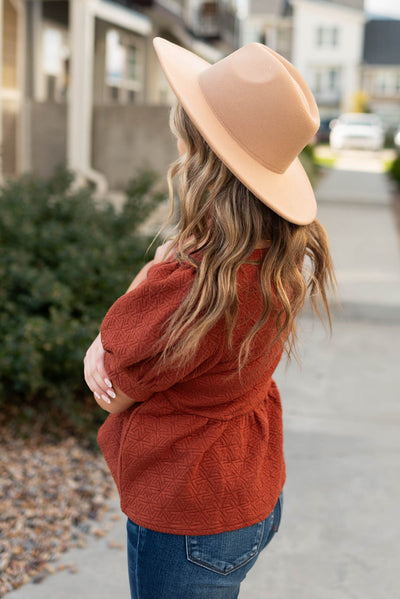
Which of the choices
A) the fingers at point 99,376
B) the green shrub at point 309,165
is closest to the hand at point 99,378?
the fingers at point 99,376

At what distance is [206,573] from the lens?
1421mm

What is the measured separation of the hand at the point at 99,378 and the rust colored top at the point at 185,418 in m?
0.03

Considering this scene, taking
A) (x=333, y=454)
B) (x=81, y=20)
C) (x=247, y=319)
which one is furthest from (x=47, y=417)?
(x=81, y=20)

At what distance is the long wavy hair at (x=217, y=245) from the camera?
4.22ft

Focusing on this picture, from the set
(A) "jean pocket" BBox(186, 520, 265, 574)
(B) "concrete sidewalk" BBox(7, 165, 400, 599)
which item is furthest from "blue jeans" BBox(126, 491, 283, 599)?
(B) "concrete sidewalk" BBox(7, 165, 400, 599)

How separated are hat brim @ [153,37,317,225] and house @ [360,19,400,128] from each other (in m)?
54.5

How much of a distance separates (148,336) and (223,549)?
0.49 meters

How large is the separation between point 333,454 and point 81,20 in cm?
760

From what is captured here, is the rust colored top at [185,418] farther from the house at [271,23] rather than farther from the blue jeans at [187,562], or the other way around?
the house at [271,23]

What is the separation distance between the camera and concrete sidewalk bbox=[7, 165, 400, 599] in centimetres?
254

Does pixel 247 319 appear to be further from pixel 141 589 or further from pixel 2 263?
pixel 2 263

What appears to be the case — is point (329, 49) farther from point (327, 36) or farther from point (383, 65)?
point (383, 65)

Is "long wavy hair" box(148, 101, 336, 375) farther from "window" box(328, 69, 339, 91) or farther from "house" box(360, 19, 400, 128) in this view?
"house" box(360, 19, 400, 128)

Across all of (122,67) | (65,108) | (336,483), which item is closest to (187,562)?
(336,483)
